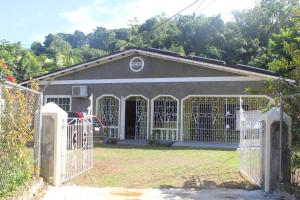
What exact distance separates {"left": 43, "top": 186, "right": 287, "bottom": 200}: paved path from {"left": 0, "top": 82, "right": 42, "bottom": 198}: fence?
784 mm

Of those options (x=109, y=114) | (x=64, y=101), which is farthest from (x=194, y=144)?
(x=64, y=101)

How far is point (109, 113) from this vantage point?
78.6 feet

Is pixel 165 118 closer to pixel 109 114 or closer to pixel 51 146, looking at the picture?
pixel 109 114

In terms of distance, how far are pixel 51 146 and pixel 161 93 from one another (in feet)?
44.0

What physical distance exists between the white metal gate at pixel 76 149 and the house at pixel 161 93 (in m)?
10.6

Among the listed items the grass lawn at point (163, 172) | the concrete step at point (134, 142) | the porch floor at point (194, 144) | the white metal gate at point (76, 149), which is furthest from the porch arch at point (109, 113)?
the white metal gate at point (76, 149)

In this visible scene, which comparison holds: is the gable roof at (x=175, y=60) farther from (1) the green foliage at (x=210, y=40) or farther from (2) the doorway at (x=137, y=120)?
(1) the green foliage at (x=210, y=40)

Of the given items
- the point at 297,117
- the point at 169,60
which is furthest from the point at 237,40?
the point at 297,117

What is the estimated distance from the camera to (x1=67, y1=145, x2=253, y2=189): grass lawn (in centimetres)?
1001

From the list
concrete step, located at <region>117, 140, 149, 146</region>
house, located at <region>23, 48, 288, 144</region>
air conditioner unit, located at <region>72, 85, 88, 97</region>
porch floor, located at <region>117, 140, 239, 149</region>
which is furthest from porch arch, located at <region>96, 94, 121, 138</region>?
porch floor, located at <region>117, 140, 239, 149</region>

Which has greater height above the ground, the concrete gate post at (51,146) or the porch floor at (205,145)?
the concrete gate post at (51,146)

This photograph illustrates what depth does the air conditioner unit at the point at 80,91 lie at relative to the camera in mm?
23656

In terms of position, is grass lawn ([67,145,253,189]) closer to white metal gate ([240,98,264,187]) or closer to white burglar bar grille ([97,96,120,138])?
white metal gate ([240,98,264,187])

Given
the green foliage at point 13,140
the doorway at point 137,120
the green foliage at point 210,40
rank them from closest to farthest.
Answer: the green foliage at point 13,140 < the doorway at point 137,120 < the green foliage at point 210,40
